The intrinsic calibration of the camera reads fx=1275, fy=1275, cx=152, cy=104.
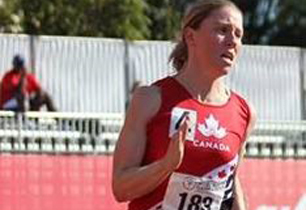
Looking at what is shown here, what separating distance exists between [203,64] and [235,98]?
283mm

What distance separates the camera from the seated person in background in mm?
12500

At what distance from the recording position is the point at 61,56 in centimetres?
1465

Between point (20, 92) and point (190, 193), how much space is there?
807 centimetres

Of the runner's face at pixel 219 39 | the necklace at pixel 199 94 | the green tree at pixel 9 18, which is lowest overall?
the green tree at pixel 9 18

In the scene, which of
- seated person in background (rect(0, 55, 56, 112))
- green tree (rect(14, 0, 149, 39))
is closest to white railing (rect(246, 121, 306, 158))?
seated person in background (rect(0, 55, 56, 112))

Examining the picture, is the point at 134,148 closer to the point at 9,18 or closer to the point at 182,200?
the point at 182,200

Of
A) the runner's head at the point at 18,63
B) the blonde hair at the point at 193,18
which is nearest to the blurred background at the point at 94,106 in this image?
the runner's head at the point at 18,63

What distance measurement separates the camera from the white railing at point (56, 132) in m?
11.4

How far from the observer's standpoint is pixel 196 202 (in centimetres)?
454

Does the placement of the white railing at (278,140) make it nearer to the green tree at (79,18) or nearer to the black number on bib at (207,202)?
the black number on bib at (207,202)

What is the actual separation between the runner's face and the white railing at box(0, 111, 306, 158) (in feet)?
22.4

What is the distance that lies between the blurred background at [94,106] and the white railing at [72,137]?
0.04ft

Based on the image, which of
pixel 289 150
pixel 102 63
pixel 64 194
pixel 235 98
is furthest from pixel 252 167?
pixel 235 98

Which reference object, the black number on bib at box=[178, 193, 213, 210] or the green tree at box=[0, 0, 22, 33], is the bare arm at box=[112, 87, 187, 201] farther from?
the green tree at box=[0, 0, 22, 33]
